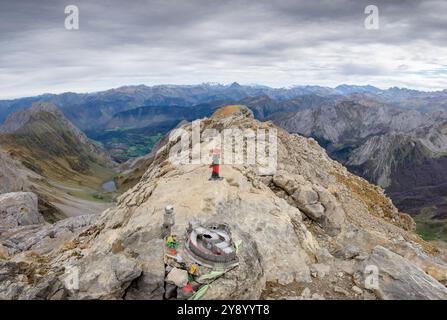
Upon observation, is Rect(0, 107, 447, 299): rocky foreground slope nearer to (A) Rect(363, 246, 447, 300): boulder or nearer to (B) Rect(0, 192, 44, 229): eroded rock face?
(A) Rect(363, 246, 447, 300): boulder

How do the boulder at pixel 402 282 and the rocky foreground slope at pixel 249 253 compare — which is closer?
the rocky foreground slope at pixel 249 253

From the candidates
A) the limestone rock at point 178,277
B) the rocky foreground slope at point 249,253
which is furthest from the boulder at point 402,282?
the limestone rock at point 178,277

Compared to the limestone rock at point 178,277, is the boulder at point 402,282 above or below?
below

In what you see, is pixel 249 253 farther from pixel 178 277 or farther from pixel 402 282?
pixel 402 282

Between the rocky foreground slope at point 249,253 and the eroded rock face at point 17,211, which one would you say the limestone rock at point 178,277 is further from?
the eroded rock face at point 17,211

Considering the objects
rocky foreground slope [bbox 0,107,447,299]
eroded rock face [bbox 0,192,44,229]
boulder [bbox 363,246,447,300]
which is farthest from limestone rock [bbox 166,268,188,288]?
eroded rock face [bbox 0,192,44,229]

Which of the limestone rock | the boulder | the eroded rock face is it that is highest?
the limestone rock
